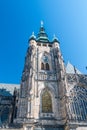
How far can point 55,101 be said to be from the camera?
25172 millimetres

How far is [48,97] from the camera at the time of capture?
25.6 meters

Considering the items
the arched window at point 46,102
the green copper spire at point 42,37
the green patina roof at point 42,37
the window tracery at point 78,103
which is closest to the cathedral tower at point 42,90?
the arched window at point 46,102

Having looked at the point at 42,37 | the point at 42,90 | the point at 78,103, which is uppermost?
the point at 42,37

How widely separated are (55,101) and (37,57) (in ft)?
27.0

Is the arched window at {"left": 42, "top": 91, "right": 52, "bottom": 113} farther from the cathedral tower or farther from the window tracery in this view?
the window tracery

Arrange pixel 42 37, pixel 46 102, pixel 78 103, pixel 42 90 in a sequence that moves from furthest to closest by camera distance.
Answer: pixel 42 37
pixel 42 90
pixel 78 103
pixel 46 102

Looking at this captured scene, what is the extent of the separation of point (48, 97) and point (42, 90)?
1.15 m

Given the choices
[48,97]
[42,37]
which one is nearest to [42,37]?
[42,37]

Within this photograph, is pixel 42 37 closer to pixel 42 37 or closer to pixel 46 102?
pixel 42 37

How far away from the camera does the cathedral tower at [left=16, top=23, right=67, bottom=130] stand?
22.3m

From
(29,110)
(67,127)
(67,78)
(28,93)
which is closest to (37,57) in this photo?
(67,78)

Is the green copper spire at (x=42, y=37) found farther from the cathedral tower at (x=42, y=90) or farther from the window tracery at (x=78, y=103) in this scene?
the window tracery at (x=78, y=103)

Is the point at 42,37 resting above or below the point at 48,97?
above

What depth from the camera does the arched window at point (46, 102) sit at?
2422cm
